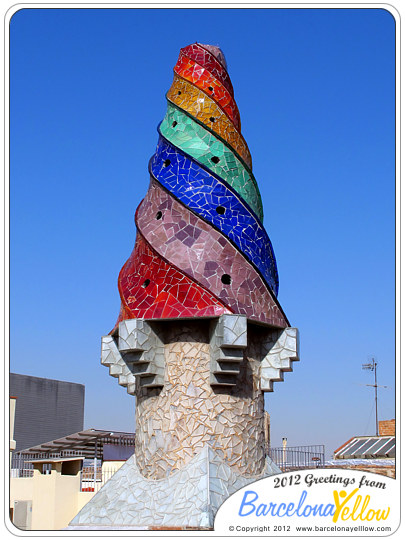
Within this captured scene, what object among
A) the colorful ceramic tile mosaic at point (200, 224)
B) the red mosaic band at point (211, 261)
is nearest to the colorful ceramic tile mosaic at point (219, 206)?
the colorful ceramic tile mosaic at point (200, 224)

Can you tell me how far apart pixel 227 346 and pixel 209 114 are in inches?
210

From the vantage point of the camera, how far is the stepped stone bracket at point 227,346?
1412cm

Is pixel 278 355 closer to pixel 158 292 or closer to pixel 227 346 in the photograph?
pixel 227 346

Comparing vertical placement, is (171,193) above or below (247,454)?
above

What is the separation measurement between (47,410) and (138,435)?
2766 centimetres

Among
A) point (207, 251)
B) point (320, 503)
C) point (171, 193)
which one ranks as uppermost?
point (171, 193)

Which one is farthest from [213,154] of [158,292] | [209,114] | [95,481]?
[95,481]

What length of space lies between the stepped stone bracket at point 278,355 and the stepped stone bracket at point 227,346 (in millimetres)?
1069

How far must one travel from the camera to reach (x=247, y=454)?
1482 cm

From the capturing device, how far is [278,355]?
51.1ft

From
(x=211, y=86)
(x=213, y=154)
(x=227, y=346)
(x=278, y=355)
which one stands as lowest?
(x=278, y=355)

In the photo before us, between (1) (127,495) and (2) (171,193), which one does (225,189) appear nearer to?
(2) (171,193)
